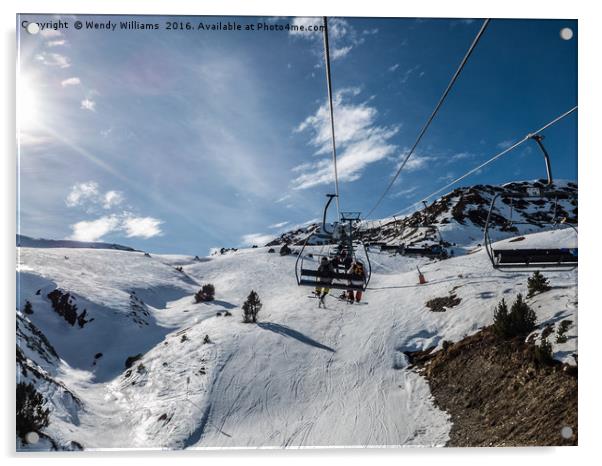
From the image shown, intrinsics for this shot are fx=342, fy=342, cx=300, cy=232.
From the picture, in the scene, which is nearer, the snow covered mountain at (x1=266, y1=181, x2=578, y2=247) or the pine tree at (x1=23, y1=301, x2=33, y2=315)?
the pine tree at (x1=23, y1=301, x2=33, y2=315)

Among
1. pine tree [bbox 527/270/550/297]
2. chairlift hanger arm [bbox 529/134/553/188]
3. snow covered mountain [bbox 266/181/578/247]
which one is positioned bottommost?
pine tree [bbox 527/270/550/297]

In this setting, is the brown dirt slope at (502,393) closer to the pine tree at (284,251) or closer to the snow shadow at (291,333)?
the snow shadow at (291,333)

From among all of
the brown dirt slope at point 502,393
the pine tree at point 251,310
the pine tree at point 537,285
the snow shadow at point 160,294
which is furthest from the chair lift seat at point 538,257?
the snow shadow at point 160,294

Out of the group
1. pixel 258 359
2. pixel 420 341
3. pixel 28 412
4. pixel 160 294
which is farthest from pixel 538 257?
pixel 160 294

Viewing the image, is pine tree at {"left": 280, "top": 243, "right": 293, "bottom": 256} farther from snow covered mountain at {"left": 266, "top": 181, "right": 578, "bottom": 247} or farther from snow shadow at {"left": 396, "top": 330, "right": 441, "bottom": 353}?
snow shadow at {"left": 396, "top": 330, "right": 441, "bottom": 353}

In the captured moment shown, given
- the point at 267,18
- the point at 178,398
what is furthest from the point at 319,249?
the point at 267,18

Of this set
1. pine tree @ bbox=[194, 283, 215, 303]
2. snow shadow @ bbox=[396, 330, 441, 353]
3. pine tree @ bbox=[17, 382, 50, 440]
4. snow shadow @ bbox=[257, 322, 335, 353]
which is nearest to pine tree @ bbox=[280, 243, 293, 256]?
pine tree @ bbox=[194, 283, 215, 303]
